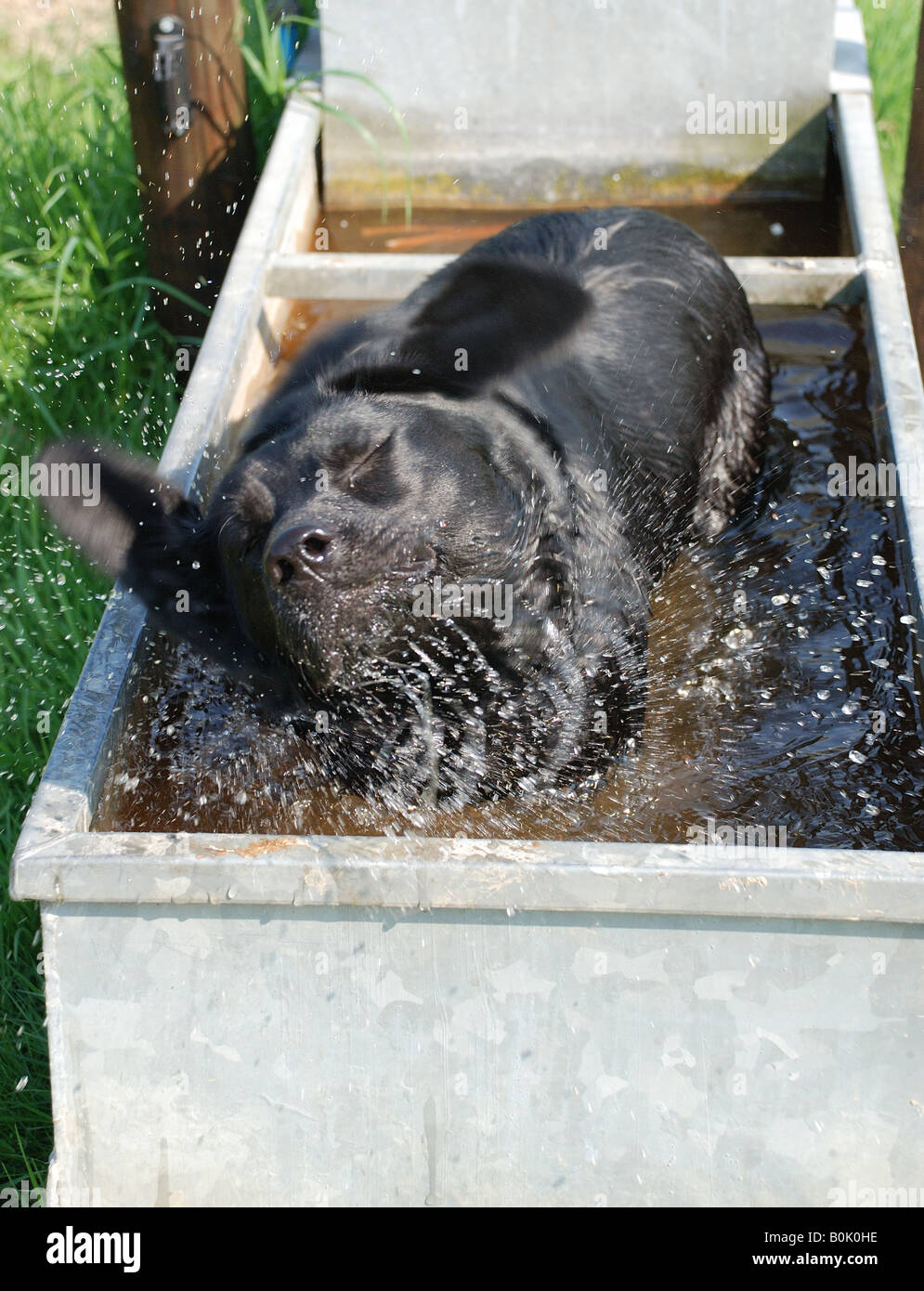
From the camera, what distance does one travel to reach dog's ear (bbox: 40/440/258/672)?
9.35 ft

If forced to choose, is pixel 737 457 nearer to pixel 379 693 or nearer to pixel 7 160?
pixel 379 693

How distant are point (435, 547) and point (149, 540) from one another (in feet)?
1.94

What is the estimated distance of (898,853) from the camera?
8.34 ft

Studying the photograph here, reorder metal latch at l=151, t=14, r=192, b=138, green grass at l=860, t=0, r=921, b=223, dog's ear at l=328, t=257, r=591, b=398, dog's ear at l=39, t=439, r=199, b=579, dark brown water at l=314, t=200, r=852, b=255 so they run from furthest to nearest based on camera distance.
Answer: green grass at l=860, t=0, r=921, b=223, dark brown water at l=314, t=200, r=852, b=255, metal latch at l=151, t=14, r=192, b=138, dog's ear at l=328, t=257, r=591, b=398, dog's ear at l=39, t=439, r=199, b=579

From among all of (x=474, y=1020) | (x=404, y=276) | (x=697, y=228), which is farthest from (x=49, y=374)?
(x=474, y=1020)

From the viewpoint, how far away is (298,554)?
2506 mm

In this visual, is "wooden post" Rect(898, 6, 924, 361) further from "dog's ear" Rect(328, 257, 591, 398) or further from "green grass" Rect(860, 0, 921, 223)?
"green grass" Rect(860, 0, 921, 223)

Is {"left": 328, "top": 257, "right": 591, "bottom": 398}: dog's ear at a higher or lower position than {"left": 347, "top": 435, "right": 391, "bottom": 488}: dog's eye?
higher

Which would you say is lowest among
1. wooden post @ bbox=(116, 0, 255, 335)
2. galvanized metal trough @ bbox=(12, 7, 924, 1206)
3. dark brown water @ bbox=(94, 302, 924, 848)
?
galvanized metal trough @ bbox=(12, 7, 924, 1206)

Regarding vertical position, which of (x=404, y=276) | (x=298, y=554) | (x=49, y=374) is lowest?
(x=298, y=554)

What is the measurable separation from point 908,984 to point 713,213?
4116 mm

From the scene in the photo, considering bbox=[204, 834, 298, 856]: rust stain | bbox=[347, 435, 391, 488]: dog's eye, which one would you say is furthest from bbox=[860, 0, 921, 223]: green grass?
bbox=[204, 834, 298, 856]: rust stain

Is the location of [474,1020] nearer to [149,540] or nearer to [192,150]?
[149,540]

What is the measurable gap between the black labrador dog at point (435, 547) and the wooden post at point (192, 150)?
1.61m
